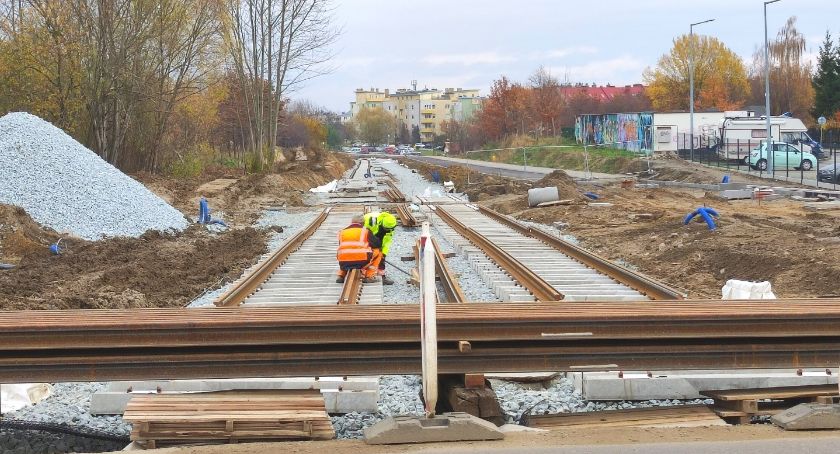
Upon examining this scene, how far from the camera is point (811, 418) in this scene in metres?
6.33

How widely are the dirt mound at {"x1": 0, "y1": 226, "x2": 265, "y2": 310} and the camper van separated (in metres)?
37.7

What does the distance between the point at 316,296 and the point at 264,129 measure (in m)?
41.6

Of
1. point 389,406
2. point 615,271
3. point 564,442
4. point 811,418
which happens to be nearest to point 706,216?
point 615,271

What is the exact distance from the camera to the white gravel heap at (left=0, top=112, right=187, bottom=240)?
66.1 ft

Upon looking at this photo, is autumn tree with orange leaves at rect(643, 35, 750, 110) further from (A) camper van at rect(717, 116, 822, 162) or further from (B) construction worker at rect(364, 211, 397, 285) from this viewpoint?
(B) construction worker at rect(364, 211, 397, 285)

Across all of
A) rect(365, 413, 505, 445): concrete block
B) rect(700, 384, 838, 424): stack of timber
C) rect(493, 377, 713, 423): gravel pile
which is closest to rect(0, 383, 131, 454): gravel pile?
rect(365, 413, 505, 445): concrete block

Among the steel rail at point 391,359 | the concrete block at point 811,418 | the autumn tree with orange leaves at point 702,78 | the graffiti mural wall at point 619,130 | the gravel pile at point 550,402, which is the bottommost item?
the gravel pile at point 550,402

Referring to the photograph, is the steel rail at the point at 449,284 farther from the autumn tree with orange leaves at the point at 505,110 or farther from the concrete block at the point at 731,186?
the autumn tree with orange leaves at the point at 505,110

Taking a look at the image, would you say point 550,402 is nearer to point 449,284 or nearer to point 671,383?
point 671,383

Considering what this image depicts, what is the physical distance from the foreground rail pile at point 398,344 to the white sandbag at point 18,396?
831 mm

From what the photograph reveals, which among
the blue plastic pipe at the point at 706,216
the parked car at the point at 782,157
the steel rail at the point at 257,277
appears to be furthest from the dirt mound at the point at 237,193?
the parked car at the point at 782,157

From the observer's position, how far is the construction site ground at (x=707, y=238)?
14.1 meters

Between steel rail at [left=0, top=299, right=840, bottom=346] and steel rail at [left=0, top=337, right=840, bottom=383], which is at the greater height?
steel rail at [left=0, top=299, right=840, bottom=346]

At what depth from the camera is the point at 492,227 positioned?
23.5 m
